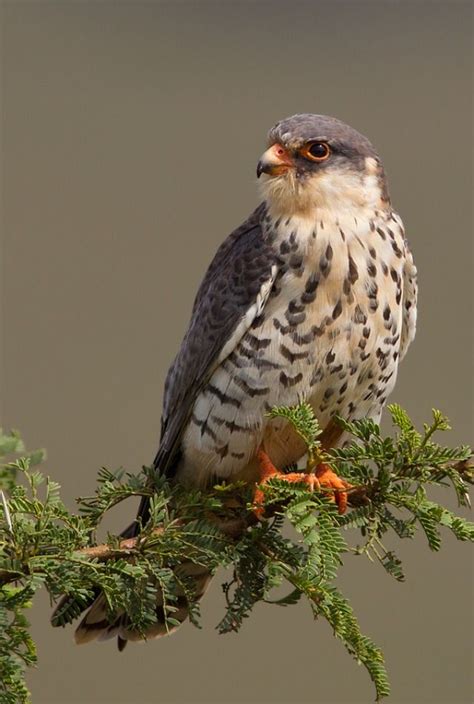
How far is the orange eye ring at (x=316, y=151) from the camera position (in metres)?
3.06

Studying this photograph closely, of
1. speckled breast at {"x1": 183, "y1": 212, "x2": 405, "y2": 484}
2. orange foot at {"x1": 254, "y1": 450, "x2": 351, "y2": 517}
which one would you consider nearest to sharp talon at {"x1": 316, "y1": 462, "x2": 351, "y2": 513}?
orange foot at {"x1": 254, "y1": 450, "x2": 351, "y2": 517}

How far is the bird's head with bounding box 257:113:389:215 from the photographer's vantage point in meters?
3.04

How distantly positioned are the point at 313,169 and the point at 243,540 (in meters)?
1.14

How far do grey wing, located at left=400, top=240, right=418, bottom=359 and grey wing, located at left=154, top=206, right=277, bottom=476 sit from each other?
47 centimetres

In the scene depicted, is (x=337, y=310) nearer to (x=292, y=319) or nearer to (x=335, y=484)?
(x=292, y=319)

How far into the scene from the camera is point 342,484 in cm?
274

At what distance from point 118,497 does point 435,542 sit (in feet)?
2.65

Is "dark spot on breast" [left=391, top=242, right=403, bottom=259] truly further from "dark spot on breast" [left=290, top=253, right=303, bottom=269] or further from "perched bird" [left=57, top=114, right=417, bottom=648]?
"dark spot on breast" [left=290, top=253, right=303, bottom=269]

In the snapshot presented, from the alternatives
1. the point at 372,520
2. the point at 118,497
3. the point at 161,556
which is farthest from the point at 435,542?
the point at 118,497

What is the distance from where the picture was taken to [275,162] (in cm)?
304

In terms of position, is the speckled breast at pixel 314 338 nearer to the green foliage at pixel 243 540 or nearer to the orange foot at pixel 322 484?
the orange foot at pixel 322 484

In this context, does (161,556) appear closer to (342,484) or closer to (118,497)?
(118,497)

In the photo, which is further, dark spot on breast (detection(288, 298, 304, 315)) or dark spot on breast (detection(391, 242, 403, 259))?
dark spot on breast (detection(391, 242, 403, 259))

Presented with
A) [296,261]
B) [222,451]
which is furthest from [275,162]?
[222,451]
